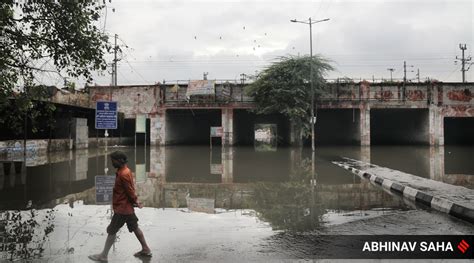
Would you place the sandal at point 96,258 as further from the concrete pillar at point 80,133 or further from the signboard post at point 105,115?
the concrete pillar at point 80,133

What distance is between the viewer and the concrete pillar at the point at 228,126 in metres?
38.6

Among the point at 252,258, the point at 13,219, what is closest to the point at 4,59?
the point at 13,219

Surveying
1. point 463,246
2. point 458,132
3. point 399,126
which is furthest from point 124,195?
point 458,132

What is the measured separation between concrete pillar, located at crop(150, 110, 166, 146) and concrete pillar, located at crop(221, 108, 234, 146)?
578cm

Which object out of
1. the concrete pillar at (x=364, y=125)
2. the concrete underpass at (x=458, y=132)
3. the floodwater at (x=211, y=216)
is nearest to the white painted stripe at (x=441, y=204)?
the floodwater at (x=211, y=216)

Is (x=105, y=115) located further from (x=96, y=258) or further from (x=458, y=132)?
(x=458, y=132)

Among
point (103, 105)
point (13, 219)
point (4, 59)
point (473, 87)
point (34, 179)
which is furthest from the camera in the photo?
point (473, 87)

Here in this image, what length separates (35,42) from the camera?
839cm

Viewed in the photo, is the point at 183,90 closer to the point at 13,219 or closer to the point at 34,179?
the point at 34,179

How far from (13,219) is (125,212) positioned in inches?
149

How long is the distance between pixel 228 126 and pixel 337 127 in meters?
14.6

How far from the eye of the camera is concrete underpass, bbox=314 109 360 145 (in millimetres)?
40500

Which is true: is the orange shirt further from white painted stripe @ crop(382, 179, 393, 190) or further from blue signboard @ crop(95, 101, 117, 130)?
blue signboard @ crop(95, 101, 117, 130)

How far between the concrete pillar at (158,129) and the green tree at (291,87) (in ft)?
30.2
